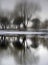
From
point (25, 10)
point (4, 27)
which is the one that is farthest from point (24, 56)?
point (25, 10)

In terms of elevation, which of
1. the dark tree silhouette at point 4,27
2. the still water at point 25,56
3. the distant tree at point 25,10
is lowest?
the still water at point 25,56

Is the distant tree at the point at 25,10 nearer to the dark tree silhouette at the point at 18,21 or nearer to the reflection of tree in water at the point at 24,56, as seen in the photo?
the dark tree silhouette at the point at 18,21

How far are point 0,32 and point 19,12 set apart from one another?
0.28m

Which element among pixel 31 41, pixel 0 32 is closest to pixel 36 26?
pixel 31 41

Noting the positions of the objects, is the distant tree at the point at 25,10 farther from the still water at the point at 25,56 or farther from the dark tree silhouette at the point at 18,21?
the still water at the point at 25,56

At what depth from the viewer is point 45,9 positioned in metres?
1.08

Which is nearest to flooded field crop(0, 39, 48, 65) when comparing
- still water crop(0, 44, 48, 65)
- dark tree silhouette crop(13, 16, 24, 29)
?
still water crop(0, 44, 48, 65)

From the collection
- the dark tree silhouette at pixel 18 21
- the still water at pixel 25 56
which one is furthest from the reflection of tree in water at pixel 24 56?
the dark tree silhouette at pixel 18 21

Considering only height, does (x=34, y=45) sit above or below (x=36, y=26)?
below

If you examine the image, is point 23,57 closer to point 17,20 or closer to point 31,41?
point 31,41

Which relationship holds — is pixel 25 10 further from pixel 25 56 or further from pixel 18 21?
pixel 25 56

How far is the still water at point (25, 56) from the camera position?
41.4 inches

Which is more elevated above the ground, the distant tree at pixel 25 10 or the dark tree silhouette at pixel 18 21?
the distant tree at pixel 25 10

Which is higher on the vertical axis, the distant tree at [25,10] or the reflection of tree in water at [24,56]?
the distant tree at [25,10]
